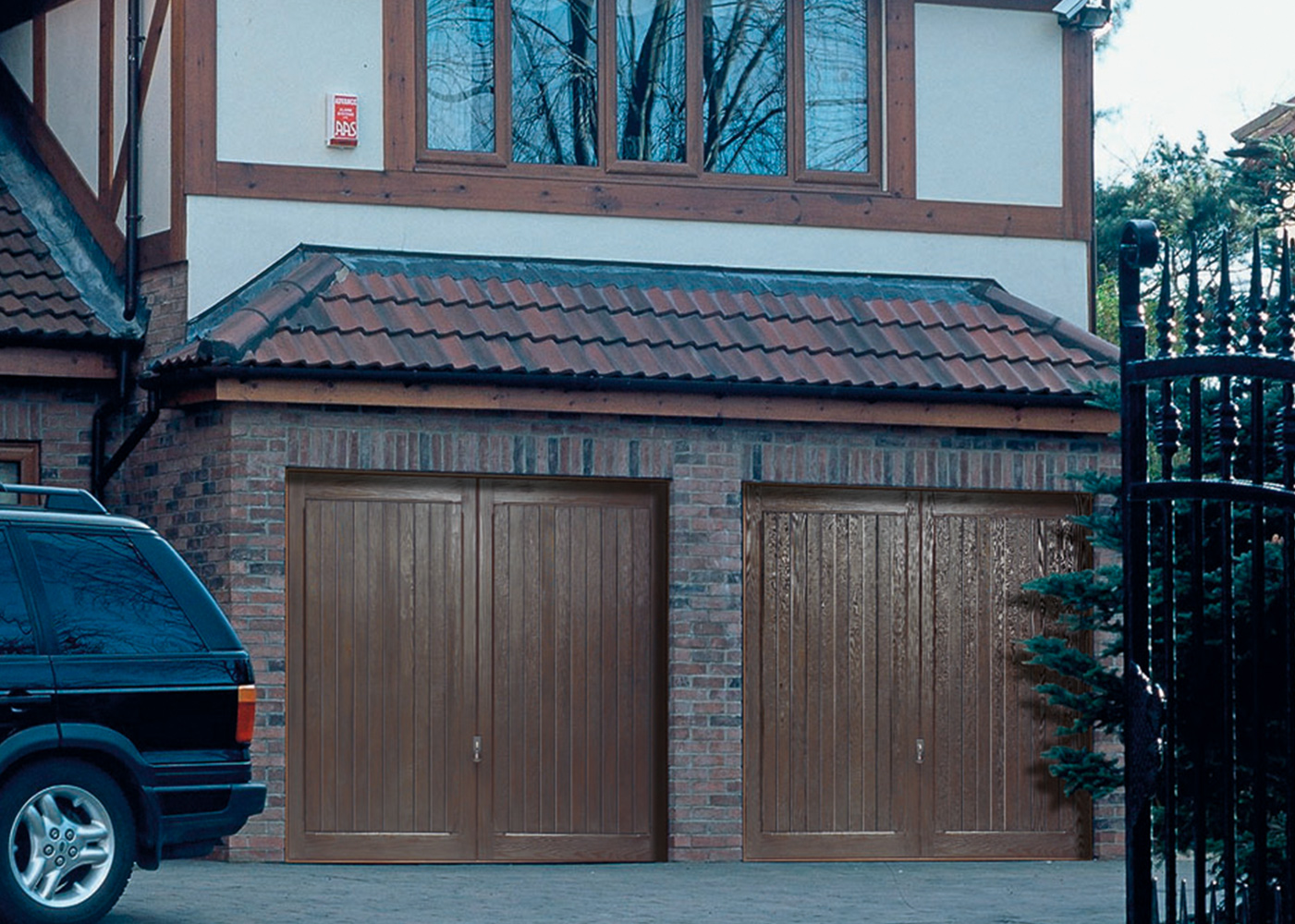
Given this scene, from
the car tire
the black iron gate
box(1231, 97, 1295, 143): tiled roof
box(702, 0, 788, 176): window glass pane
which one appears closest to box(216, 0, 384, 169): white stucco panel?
box(702, 0, 788, 176): window glass pane

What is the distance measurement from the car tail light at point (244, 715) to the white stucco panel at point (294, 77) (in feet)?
16.0

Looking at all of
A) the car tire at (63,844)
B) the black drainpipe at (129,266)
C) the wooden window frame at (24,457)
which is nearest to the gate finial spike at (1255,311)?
the car tire at (63,844)

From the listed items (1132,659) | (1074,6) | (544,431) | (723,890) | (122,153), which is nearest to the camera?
(1132,659)

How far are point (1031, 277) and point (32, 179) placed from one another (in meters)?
6.74

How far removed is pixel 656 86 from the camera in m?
15.1

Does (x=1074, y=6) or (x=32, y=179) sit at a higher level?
(x=1074, y=6)

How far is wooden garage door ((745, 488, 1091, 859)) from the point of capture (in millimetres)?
14359

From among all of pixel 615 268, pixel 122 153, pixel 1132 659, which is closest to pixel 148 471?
pixel 122 153

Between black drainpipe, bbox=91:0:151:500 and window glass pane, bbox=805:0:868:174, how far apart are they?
432 cm

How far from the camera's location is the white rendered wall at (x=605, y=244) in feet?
46.2

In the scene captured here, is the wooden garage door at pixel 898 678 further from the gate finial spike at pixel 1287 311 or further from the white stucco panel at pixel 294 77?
the gate finial spike at pixel 1287 311

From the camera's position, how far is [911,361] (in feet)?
47.3

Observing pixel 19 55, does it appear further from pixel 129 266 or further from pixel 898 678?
pixel 898 678

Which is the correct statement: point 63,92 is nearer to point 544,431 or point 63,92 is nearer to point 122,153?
point 122,153
